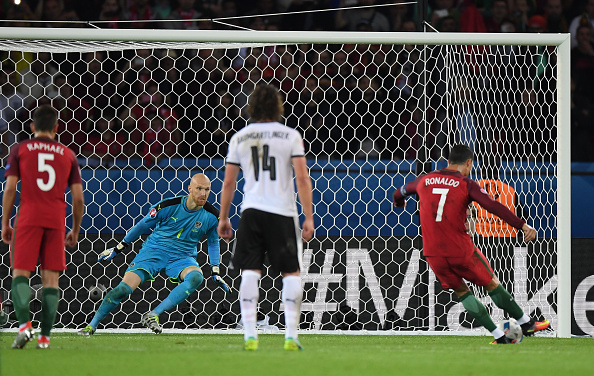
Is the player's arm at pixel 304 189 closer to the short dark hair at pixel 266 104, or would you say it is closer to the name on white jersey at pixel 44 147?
the short dark hair at pixel 266 104

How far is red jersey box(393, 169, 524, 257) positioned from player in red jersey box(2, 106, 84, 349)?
271 centimetres

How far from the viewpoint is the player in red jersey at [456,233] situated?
656cm

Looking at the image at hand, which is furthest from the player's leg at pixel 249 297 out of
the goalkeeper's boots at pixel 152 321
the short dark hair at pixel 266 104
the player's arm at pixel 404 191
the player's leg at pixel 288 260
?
the goalkeeper's boots at pixel 152 321

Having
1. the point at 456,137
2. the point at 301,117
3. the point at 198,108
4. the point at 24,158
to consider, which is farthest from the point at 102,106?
the point at 24,158

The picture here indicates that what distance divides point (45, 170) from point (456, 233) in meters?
3.02

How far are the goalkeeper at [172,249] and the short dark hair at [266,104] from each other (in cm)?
259

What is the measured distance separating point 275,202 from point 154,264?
2.96 metres

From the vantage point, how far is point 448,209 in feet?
21.6

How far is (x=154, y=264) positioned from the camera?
7.78 m

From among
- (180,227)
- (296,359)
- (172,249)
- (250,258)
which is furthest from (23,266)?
(180,227)

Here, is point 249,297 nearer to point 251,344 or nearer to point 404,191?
point 251,344

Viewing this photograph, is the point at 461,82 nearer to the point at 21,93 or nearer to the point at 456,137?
the point at 456,137

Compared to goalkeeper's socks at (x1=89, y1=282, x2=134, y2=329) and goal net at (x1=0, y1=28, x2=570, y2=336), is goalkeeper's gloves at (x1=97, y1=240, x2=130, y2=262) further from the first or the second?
goal net at (x1=0, y1=28, x2=570, y2=336)

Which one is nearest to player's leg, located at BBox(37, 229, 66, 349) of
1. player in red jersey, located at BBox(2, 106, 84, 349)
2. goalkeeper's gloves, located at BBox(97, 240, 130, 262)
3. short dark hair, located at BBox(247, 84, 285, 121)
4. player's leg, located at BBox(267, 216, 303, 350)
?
player in red jersey, located at BBox(2, 106, 84, 349)
